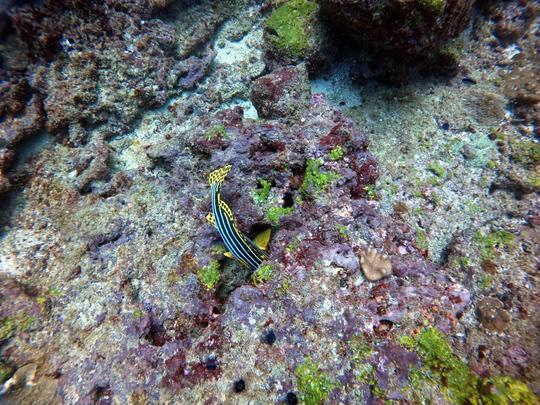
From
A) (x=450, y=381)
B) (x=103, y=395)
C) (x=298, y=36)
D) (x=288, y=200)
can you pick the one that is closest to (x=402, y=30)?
(x=298, y=36)

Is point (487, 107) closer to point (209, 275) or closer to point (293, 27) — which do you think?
point (293, 27)

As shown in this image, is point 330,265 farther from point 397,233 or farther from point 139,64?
point 139,64

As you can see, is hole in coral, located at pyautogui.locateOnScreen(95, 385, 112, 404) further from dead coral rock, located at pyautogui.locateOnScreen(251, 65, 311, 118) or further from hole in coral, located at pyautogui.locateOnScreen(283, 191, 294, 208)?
dead coral rock, located at pyautogui.locateOnScreen(251, 65, 311, 118)

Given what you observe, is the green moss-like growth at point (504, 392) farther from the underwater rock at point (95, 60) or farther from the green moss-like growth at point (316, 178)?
the underwater rock at point (95, 60)

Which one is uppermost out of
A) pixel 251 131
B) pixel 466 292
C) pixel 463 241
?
pixel 251 131

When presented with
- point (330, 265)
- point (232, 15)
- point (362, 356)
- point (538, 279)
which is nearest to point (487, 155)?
point (538, 279)
